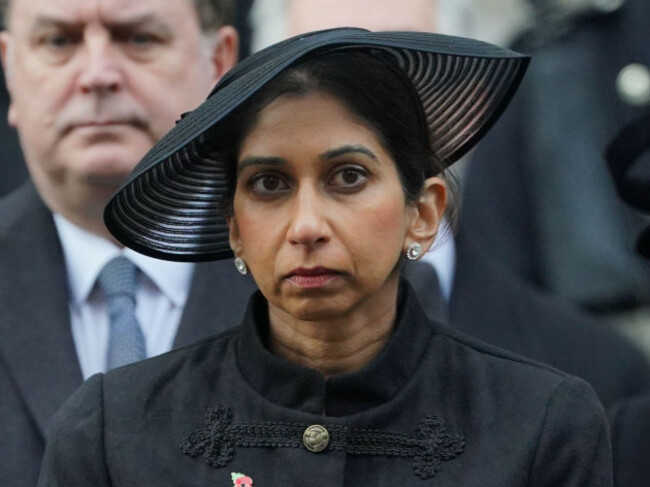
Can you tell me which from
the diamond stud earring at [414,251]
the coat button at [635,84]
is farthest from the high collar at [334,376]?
the coat button at [635,84]

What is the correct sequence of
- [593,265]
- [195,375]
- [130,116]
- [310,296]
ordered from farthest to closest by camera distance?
[593,265] < [130,116] < [195,375] < [310,296]

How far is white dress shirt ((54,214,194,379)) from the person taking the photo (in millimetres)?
4645

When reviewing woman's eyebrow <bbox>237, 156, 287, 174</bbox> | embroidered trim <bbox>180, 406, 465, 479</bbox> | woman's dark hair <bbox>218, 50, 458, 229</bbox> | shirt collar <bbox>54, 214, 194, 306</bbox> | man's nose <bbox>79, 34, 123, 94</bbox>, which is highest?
man's nose <bbox>79, 34, 123, 94</bbox>

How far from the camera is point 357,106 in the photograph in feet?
11.4

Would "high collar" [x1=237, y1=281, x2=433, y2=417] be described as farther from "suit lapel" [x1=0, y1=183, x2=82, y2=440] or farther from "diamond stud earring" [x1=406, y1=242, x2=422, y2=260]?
"suit lapel" [x1=0, y1=183, x2=82, y2=440]

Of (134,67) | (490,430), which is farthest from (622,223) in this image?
(490,430)

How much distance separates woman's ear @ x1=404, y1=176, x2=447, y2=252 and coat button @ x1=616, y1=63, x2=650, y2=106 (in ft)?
7.87

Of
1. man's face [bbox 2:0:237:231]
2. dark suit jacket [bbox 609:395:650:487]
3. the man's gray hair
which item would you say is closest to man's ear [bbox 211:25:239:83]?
the man's gray hair

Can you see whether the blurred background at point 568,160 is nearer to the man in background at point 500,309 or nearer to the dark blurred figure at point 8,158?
the man in background at point 500,309

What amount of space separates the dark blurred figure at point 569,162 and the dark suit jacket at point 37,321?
141 cm

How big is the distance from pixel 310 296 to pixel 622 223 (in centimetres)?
273

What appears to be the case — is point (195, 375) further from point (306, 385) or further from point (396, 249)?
point (396, 249)

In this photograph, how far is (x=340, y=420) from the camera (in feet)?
11.5

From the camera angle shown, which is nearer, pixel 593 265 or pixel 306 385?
pixel 306 385
